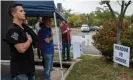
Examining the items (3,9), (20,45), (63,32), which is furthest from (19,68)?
(63,32)

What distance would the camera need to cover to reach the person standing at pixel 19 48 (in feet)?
15.7

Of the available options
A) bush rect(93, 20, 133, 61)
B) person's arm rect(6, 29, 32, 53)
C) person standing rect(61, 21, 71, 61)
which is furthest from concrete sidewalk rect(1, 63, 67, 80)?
person's arm rect(6, 29, 32, 53)

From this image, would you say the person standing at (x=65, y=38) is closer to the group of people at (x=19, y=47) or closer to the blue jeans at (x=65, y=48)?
the blue jeans at (x=65, y=48)

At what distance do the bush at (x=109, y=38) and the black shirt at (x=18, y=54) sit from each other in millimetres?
7040

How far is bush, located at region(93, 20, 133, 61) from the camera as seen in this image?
11.9m

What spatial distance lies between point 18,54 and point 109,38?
796 centimetres

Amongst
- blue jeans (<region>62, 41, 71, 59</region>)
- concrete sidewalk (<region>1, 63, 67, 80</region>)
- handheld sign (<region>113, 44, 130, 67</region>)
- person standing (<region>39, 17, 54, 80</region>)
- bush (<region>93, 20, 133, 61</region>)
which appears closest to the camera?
person standing (<region>39, 17, 54, 80</region>)

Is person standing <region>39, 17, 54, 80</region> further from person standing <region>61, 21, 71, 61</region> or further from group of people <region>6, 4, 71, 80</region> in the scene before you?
person standing <region>61, 21, 71, 61</region>

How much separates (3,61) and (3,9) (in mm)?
1739

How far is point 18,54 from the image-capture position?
4859 millimetres

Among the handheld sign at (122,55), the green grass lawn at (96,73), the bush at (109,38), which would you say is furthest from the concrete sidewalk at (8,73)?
the bush at (109,38)

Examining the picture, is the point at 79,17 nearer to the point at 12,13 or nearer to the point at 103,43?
the point at 103,43

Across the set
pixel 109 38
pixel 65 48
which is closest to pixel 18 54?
pixel 65 48

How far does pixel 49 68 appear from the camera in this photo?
7.98m
